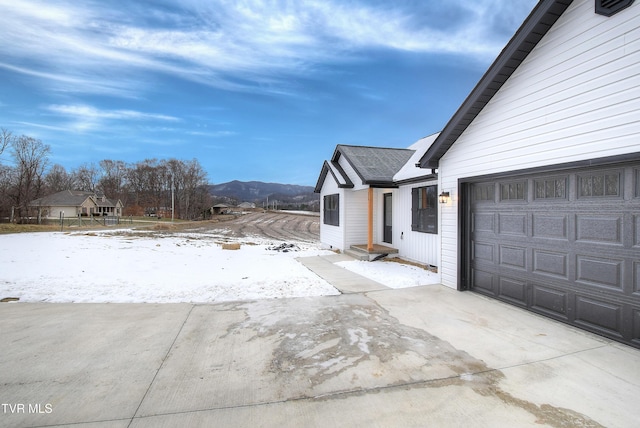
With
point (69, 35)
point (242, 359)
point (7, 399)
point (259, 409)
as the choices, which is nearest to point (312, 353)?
point (242, 359)

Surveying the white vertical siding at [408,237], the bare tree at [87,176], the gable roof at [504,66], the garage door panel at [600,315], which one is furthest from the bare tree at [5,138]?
the garage door panel at [600,315]

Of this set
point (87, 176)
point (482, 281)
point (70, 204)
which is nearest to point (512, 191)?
point (482, 281)

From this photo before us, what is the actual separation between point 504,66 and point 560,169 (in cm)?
192

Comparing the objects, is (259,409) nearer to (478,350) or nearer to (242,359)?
(242,359)

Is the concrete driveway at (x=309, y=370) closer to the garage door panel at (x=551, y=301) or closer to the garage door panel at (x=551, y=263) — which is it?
the garage door panel at (x=551, y=301)

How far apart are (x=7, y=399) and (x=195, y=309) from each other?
253cm

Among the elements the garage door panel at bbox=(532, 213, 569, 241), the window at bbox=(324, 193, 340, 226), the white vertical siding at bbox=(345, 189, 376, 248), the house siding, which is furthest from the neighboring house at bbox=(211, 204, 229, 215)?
the garage door panel at bbox=(532, 213, 569, 241)

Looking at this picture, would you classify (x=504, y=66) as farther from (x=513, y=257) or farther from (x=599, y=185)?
(x=513, y=257)

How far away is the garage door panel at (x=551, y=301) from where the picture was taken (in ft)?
13.3

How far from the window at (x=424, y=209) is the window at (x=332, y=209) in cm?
378

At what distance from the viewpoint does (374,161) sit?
11055 millimetres

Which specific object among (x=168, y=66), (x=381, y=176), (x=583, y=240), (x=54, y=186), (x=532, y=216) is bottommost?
(x=583, y=240)

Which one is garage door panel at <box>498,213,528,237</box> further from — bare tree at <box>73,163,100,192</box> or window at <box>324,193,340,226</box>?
bare tree at <box>73,163,100,192</box>

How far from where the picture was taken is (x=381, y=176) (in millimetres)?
9930
